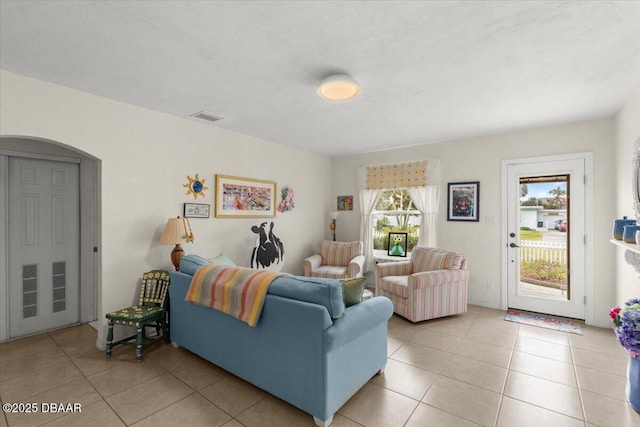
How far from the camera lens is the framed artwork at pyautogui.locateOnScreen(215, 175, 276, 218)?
13.1 ft

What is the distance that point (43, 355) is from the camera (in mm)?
2805

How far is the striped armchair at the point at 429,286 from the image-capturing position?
3.64 m

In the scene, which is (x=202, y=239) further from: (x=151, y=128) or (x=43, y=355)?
(x=43, y=355)

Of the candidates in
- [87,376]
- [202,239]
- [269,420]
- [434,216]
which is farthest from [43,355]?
[434,216]

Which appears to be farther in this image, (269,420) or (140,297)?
(140,297)

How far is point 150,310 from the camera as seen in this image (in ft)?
9.49

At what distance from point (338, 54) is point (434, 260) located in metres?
3.03

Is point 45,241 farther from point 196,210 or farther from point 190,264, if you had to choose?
point 190,264

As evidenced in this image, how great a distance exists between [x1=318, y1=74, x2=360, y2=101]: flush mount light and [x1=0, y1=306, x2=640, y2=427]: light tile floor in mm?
2336

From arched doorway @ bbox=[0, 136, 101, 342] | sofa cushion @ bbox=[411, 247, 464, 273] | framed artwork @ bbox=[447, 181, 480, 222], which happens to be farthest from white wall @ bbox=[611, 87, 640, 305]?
arched doorway @ bbox=[0, 136, 101, 342]

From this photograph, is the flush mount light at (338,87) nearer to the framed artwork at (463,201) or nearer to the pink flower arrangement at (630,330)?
the pink flower arrangement at (630,330)

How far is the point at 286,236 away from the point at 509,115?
Result: 3.45 m

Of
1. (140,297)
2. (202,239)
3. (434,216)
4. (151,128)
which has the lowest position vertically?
(140,297)

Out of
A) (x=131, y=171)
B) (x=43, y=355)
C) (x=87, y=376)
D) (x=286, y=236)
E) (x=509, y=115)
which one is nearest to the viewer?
(x=87, y=376)
